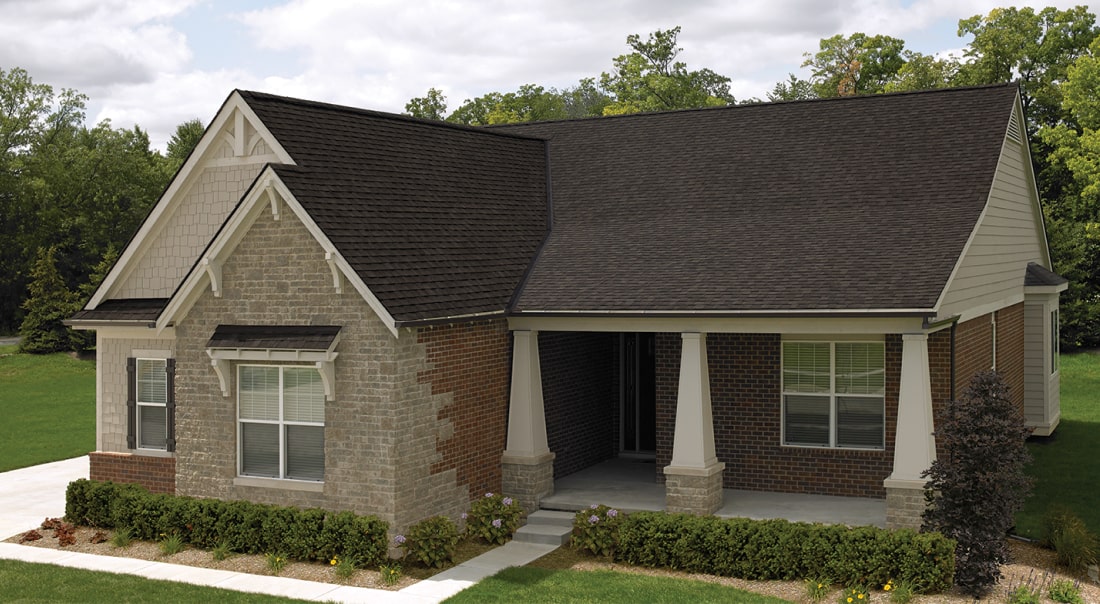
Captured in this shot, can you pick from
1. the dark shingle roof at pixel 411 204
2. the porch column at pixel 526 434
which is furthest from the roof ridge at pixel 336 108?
the porch column at pixel 526 434

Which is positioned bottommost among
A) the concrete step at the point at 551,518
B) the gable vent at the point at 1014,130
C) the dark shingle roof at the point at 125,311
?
the concrete step at the point at 551,518

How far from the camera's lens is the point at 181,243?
62.3 feet

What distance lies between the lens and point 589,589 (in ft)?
46.4

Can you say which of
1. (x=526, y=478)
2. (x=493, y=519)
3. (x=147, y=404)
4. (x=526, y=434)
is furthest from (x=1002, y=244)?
(x=147, y=404)

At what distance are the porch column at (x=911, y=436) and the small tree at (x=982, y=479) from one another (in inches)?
39.2

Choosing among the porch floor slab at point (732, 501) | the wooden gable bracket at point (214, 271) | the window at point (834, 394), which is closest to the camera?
the wooden gable bracket at point (214, 271)

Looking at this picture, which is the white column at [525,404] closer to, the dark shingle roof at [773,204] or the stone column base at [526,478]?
the stone column base at [526,478]

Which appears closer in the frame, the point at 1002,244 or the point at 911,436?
the point at 911,436

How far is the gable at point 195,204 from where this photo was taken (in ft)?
57.0

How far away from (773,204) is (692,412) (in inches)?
183

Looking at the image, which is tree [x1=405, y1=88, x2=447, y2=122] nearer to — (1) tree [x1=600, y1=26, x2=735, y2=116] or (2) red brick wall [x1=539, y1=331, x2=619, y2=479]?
(1) tree [x1=600, y1=26, x2=735, y2=116]

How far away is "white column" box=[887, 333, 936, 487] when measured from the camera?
1533cm

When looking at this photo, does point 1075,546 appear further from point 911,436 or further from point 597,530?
point 597,530

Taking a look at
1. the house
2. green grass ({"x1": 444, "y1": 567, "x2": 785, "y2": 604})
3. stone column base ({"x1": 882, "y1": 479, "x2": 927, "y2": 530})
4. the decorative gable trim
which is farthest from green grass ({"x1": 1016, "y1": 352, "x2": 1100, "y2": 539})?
the decorative gable trim
